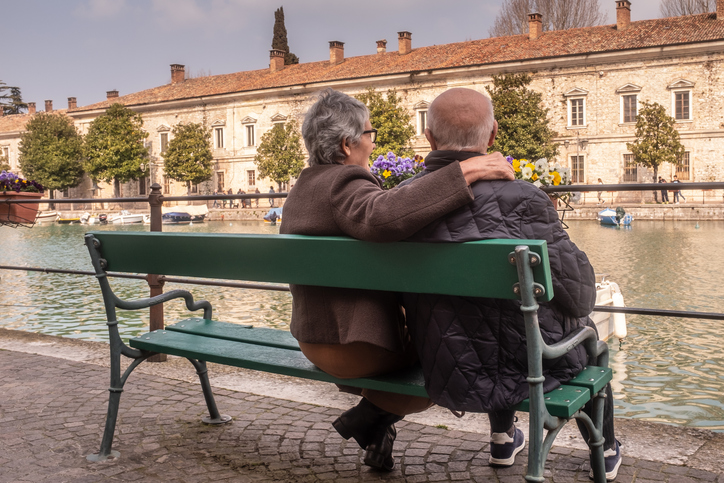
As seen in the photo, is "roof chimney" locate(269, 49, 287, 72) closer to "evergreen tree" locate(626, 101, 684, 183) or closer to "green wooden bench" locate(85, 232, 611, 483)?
"evergreen tree" locate(626, 101, 684, 183)

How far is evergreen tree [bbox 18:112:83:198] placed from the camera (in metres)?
59.2

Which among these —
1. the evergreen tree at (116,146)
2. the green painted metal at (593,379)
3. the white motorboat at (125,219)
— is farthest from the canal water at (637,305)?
the evergreen tree at (116,146)

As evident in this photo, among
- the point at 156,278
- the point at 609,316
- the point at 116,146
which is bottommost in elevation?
the point at 609,316

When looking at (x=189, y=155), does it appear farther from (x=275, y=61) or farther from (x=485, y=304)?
(x=485, y=304)

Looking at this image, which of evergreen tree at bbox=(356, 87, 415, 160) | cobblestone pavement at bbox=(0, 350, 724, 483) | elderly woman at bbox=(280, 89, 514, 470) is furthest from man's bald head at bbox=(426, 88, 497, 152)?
evergreen tree at bbox=(356, 87, 415, 160)

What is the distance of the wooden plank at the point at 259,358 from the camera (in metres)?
2.16

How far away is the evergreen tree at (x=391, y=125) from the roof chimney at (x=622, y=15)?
45.2 feet

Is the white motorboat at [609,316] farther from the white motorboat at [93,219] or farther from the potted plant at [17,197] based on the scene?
the white motorboat at [93,219]

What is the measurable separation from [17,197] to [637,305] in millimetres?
10677

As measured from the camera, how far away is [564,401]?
1.83 m

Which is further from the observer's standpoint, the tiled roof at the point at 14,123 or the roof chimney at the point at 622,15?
the tiled roof at the point at 14,123

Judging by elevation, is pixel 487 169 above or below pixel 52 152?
below

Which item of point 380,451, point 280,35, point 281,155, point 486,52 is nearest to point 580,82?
point 486,52

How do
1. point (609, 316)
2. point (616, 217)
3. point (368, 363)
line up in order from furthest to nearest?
1. point (616, 217)
2. point (609, 316)
3. point (368, 363)
